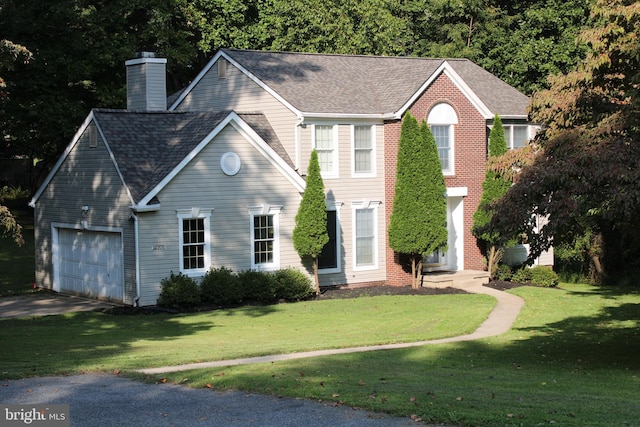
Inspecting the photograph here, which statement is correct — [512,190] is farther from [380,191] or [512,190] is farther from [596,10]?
[380,191]

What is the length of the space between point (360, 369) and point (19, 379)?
18.1 ft

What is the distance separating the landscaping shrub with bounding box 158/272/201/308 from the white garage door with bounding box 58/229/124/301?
156 cm

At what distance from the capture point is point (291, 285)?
27875 millimetres

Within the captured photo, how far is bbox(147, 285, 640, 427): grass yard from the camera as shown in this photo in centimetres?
1123

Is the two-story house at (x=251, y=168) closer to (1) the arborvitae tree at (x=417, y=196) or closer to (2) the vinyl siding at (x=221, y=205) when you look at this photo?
(2) the vinyl siding at (x=221, y=205)

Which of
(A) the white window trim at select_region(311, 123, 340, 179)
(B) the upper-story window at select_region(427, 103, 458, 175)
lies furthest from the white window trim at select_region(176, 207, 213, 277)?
(B) the upper-story window at select_region(427, 103, 458, 175)

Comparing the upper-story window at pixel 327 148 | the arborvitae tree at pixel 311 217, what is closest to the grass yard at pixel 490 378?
the arborvitae tree at pixel 311 217

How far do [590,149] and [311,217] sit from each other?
43.0 feet

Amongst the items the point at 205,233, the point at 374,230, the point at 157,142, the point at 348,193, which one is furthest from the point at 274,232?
the point at 157,142

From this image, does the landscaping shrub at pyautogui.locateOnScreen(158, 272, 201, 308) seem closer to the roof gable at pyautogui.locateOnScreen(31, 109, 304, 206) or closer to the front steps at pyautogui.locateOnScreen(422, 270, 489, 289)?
the roof gable at pyautogui.locateOnScreen(31, 109, 304, 206)

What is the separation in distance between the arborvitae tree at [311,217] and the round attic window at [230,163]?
87.2 inches

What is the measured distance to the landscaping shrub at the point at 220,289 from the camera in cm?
2636

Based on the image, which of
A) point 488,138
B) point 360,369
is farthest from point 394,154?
point 360,369

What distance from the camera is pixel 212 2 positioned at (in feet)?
146
